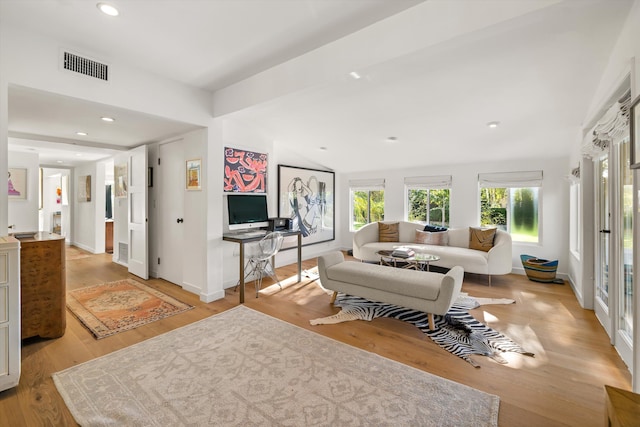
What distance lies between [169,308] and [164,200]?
71.0 inches

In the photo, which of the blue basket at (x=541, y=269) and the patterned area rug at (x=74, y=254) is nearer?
the blue basket at (x=541, y=269)

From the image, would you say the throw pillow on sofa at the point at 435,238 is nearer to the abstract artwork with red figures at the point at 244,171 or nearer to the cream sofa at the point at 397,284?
the cream sofa at the point at 397,284

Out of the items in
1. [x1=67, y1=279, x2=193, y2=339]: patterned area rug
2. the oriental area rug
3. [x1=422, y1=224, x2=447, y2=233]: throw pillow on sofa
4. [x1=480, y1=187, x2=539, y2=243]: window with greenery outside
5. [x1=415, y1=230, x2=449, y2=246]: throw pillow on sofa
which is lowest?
the oriental area rug

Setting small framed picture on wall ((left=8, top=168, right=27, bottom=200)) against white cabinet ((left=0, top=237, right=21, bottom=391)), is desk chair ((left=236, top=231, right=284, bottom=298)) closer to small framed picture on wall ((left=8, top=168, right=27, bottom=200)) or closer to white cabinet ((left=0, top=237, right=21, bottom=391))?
white cabinet ((left=0, top=237, right=21, bottom=391))

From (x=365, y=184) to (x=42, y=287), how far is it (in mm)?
5641

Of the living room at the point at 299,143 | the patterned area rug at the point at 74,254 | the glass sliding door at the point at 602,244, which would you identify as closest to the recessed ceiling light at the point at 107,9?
the living room at the point at 299,143

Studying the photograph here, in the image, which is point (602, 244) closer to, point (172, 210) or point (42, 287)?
point (172, 210)

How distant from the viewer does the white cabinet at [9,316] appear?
1912 mm

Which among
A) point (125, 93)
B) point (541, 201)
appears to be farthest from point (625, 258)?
point (125, 93)

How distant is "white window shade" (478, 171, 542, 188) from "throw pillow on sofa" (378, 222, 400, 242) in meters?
1.77

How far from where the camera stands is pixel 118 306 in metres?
3.40

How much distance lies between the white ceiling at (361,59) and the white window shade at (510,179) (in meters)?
0.64

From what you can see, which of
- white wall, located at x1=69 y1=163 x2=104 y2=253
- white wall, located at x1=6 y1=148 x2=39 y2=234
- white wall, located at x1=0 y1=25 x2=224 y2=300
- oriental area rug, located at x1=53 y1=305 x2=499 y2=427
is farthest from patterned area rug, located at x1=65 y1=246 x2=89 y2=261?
oriental area rug, located at x1=53 y1=305 x2=499 y2=427

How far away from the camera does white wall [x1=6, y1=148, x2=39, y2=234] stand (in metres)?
5.49
